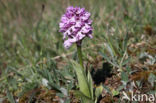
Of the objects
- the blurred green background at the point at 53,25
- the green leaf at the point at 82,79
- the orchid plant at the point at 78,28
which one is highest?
the blurred green background at the point at 53,25

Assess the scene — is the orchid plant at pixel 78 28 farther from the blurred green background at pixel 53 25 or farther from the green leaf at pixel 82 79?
the blurred green background at pixel 53 25

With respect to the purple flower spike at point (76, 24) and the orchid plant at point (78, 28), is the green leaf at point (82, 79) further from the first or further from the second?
the purple flower spike at point (76, 24)

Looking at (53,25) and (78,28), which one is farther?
(53,25)

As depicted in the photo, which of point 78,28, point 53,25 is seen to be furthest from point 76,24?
point 53,25

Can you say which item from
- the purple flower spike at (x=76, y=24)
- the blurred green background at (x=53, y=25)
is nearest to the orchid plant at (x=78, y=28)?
the purple flower spike at (x=76, y=24)

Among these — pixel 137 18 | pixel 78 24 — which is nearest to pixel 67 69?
pixel 78 24

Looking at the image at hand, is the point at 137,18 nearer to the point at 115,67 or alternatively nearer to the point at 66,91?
the point at 115,67

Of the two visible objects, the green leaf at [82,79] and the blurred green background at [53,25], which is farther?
the blurred green background at [53,25]

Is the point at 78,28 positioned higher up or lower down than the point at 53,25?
lower down

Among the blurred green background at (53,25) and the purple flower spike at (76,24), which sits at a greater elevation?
the blurred green background at (53,25)

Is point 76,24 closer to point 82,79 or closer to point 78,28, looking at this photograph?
point 78,28

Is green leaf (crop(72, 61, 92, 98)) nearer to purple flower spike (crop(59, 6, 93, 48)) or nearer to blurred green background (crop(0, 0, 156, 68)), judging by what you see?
purple flower spike (crop(59, 6, 93, 48))
